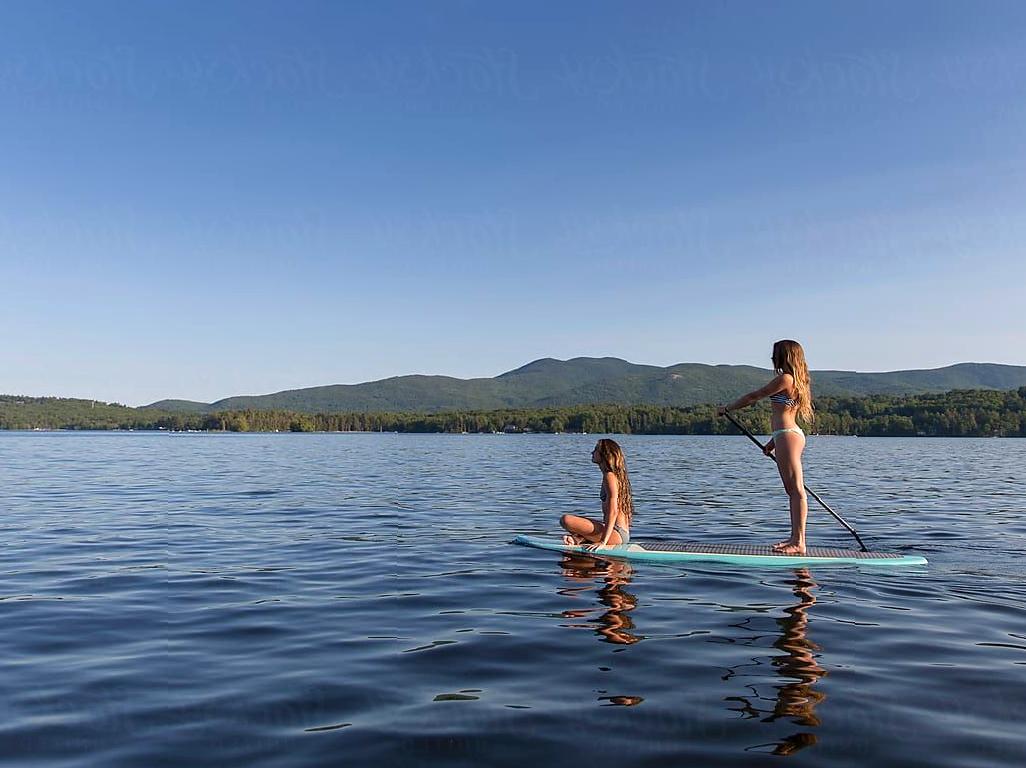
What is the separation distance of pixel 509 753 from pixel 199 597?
6.70 metres

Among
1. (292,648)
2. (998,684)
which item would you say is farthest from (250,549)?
(998,684)

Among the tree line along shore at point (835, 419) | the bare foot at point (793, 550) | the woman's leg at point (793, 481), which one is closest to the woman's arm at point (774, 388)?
the woman's leg at point (793, 481)

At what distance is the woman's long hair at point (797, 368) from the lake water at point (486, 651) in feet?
8.26

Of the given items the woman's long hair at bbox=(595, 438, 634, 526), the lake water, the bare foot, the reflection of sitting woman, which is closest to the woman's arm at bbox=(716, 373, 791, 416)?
the woman's long hair at bbox=(595, 438, 634, 526)

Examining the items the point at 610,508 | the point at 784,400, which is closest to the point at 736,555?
the point at 610,508

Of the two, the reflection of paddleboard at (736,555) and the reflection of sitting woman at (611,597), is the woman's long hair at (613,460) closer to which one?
the reflection of paddleboard at (736,555)

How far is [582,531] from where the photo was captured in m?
14.5

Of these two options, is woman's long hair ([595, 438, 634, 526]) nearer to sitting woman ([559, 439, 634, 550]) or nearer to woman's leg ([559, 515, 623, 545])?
sitting woman ([559, 439, 634, 550])

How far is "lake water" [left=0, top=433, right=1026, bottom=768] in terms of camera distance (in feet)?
19.1

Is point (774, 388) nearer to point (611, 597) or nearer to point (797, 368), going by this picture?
point (797, 368)

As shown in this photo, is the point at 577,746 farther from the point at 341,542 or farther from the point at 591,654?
the point at 341,542

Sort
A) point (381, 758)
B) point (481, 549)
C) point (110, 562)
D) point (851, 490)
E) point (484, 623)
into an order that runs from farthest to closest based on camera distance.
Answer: point (851, 490), point (481, 549), point (110, 562), point (484, 623), point (381, 758)

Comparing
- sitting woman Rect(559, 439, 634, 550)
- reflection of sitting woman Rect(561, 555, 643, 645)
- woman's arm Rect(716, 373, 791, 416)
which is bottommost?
reflection of sitting woman Rect(561, 555, 643, 645)

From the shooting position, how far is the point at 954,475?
1521 inches
